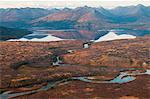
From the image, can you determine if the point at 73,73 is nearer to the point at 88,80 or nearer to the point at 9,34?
the point at 88,80

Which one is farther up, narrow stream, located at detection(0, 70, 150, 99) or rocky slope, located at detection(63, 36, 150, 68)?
rocky slope, located at detection(63, 36, 150, 68)

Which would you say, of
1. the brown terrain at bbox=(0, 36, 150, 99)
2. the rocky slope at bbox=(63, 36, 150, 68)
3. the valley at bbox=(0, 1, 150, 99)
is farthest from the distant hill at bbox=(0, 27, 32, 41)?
the rocky slope at bbox=(63, 36, 150, 68)

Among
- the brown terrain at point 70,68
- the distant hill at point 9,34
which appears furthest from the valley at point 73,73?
the distant hill at point 9,34

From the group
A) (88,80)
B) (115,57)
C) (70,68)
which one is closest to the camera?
(88,80)

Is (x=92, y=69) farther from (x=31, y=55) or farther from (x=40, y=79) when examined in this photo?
(x=31, y=55)

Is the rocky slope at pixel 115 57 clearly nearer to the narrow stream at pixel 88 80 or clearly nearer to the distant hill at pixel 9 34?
the narrow stream at pixel 88 80

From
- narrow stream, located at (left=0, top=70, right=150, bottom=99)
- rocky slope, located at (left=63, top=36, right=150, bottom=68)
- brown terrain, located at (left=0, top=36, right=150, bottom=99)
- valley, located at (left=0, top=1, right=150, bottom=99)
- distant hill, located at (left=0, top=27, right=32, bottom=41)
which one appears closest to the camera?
narrow stream, located at (left=0, top=70, right=150, bottom=99)

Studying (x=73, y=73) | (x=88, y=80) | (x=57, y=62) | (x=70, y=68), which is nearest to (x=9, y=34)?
(x=57, y=62)

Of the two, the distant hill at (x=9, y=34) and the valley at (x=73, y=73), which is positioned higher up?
the distant hill at (x=9, y=34)

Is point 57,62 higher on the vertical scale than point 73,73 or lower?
higher

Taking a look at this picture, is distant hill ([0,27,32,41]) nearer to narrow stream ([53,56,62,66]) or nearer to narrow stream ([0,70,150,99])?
narrow stream ([53,56,62,66])
